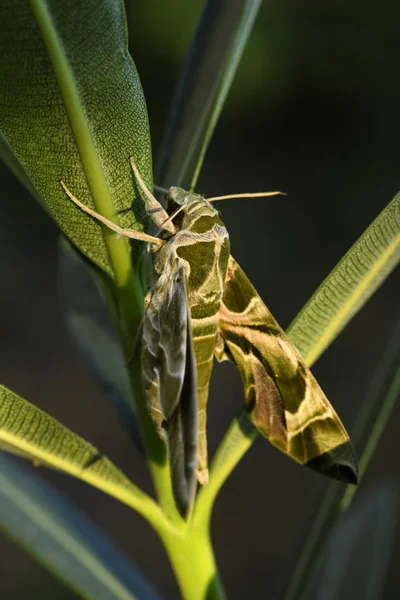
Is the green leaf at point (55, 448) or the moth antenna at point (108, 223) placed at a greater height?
the moth antenna at point (108, 223)

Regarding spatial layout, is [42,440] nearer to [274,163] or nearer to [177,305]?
[177,305]

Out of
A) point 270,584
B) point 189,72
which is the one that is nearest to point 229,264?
point 189,72

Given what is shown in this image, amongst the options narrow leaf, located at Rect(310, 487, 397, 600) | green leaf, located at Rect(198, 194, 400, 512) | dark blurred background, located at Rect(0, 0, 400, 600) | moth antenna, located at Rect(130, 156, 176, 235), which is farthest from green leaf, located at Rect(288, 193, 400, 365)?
dark blurred background, located at Rect(0, 0, 400, 600)

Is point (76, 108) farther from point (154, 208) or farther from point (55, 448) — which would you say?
point (55, 448)

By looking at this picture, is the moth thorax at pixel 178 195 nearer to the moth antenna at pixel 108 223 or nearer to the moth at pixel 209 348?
the moth at pixel 209 348

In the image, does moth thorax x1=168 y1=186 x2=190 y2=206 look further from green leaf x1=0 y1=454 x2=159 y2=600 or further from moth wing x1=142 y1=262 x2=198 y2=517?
green leaf x1=0 y1=454 x2=159 y2=600

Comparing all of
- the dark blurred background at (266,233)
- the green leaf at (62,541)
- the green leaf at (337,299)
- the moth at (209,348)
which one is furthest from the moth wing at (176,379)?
the dark blurred background at (266,233)

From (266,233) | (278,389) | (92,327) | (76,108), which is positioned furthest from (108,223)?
(266,233)
